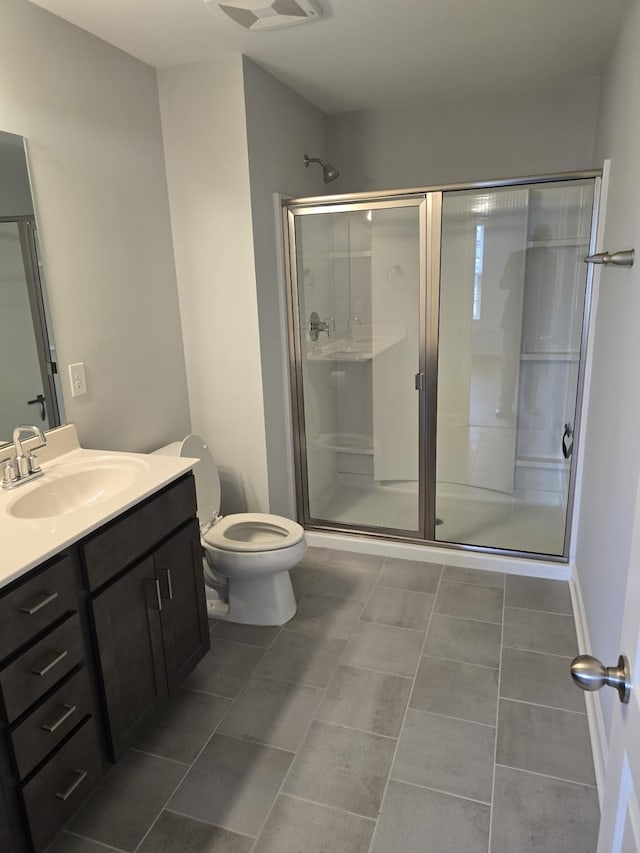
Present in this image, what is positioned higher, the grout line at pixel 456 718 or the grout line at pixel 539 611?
the grout line at pixel 539 611

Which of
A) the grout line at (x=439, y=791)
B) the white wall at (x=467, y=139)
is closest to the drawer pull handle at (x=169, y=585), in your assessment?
the grout line at (x=439, y=791)

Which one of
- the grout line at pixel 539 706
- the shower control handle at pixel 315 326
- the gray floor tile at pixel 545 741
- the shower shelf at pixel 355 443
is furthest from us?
the shower shelf at pixel 355 443

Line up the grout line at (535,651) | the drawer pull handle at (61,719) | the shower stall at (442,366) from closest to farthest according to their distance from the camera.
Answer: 1. the drawer pull handle at (61,719)
2. the grout line at (535,651)
3. the shower stall at (442,366)

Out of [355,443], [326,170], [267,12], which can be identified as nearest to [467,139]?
[326,170]

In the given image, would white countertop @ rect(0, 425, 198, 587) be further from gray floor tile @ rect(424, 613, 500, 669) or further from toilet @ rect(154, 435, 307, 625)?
gray floor tile @ rect(424, 613, 500, 669)

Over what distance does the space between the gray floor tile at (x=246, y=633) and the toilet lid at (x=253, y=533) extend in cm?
36

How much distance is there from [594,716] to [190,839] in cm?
128

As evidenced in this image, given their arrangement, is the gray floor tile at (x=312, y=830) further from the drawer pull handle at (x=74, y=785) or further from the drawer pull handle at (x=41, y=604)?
the drawer pull handle at (x=41, y=604)

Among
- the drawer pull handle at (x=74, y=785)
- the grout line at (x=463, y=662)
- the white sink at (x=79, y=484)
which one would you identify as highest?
the white sink at (x=79, y=484)

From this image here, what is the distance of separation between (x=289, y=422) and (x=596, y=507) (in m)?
1.56

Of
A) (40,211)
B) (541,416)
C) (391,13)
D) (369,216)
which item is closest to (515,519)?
(541,416)

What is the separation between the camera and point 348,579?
2887 mm

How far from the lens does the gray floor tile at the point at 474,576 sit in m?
2.81

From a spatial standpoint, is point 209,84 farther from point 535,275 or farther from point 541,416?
point 541,416
